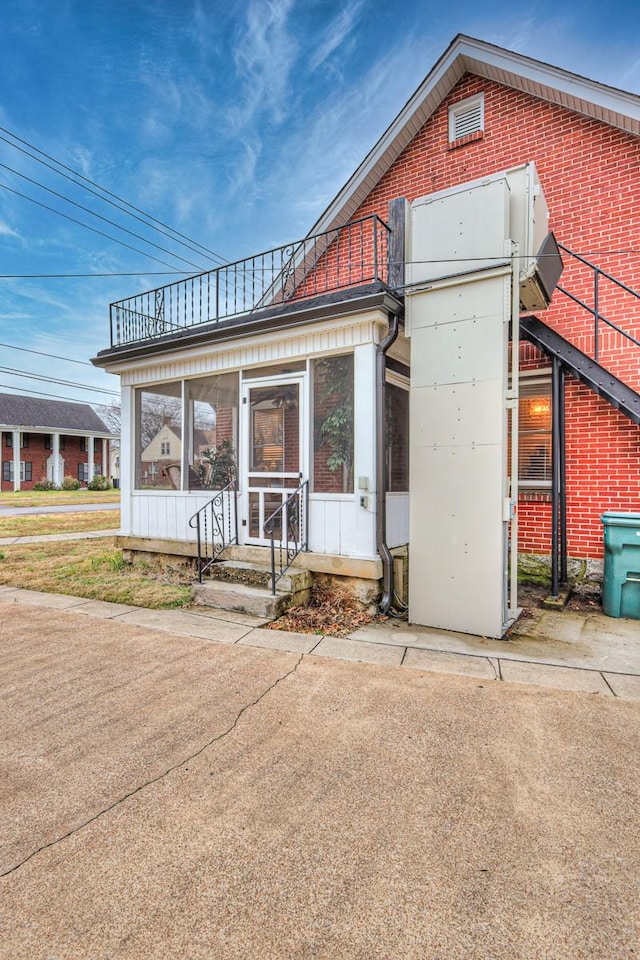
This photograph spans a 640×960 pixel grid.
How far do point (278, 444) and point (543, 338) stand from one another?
11.6ft

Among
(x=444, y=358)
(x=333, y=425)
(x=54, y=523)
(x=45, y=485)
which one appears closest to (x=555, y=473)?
(x=444, y=358)

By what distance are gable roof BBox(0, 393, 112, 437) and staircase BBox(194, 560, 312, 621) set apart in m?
35.5

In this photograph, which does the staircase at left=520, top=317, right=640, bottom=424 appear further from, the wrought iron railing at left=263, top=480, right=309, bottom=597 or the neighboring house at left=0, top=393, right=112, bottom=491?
the neighboring house at left=0, top=393, right=112, bottom=491

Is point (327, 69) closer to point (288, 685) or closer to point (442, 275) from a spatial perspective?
point (442, 275)

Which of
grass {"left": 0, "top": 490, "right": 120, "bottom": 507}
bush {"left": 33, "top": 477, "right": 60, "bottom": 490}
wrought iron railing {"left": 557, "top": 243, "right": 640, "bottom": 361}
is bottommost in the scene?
grass {"left": 0, "top": 490, "right": 120, "bottom": 507}

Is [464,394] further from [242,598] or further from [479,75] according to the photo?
[479,75]

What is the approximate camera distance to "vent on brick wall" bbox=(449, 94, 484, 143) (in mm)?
7430

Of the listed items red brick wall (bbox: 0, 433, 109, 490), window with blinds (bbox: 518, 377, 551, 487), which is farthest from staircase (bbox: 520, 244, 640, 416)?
red brick wall (bbox: 0, 433, 109, 490)

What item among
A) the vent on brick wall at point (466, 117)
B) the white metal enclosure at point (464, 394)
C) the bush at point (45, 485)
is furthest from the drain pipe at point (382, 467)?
the bush at point (45, 485)

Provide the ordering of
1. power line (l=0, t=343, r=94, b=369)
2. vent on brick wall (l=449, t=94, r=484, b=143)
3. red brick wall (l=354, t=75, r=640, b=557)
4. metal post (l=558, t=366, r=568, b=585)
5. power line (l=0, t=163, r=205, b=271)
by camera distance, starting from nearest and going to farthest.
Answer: metal post (l=558, t=366, r=568, b=585) → red brick wall (l=354, t=75, r=640, b=557) → vent on brick wall (l=449, t=94, r=484, b=143) → power line (l=0, t=163, r=205, b=271) → power line (l=0, t=343, r=94, b=369)

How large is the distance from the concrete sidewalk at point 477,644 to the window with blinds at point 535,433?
83.1 inches

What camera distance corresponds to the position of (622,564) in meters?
5.07

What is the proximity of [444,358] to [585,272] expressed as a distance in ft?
10.7

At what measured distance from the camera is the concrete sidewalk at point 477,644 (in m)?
3.68
